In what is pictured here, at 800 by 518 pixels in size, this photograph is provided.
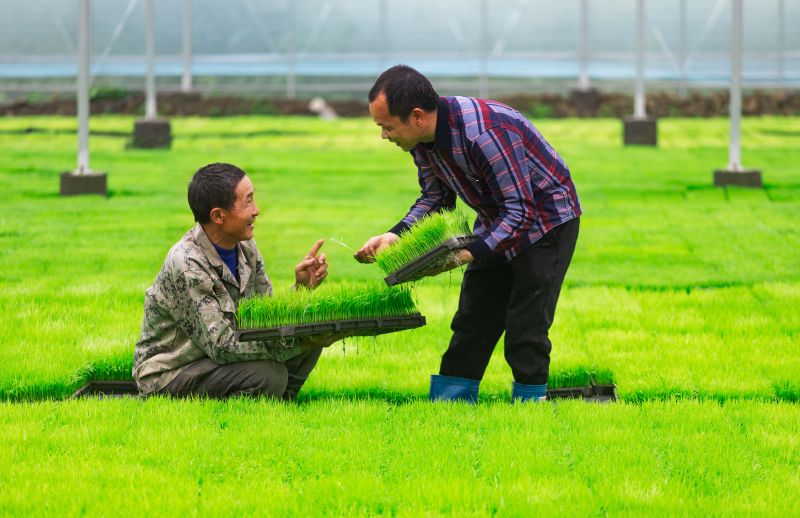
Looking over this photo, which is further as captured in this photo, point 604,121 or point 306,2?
point 306,2

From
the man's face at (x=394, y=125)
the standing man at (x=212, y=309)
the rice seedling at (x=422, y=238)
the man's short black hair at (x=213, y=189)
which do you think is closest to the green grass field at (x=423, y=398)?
the standing man at (x=212, y=309)

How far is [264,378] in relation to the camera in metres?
5.73

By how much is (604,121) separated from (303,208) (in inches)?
503

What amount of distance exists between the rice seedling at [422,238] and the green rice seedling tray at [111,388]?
1.79m

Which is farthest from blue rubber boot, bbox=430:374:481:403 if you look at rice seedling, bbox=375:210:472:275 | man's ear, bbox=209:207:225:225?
man's ear, bbox=209:207:225:225

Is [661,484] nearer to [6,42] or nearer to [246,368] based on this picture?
[246,368]

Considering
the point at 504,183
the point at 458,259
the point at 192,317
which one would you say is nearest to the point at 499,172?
the point at 504,183

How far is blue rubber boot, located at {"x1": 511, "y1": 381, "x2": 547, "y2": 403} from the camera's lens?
19.1 feet

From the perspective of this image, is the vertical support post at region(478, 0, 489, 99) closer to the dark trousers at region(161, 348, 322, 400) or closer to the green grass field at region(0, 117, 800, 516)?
the green grass field at region(0, 117, 800, 516)

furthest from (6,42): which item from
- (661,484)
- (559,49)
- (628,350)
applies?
(661,484)

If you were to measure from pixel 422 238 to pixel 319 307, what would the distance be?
61 centimetres

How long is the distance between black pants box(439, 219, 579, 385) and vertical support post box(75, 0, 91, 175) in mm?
9702

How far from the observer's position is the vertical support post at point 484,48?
2911cm

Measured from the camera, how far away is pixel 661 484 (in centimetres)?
462
